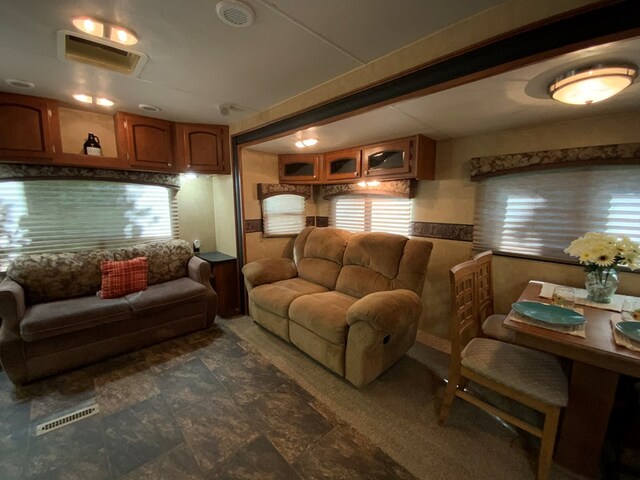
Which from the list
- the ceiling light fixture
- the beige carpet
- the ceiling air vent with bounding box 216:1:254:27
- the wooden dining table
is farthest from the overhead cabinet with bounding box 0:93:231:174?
the wooden dining table

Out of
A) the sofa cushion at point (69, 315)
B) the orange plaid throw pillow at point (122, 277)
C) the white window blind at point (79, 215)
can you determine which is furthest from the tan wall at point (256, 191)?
the sofa cushion at point (69, 315)

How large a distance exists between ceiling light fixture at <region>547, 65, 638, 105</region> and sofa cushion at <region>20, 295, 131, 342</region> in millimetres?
3495

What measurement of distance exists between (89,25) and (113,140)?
174 cm

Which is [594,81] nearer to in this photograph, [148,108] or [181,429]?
[181,429]

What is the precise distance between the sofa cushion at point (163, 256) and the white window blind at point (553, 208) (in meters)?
3.27

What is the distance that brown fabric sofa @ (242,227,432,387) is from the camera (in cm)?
193

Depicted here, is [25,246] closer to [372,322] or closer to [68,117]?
[68,117]

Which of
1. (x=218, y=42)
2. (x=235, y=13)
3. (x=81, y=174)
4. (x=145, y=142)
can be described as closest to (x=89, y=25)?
(x=218, y=42)

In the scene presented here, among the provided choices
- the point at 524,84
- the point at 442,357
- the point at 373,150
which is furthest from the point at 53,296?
the point at 524,84

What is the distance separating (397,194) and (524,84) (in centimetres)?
149

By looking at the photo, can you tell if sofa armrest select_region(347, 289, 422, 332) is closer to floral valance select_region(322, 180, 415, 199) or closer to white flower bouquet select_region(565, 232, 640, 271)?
white flower bouquet select_region(565, 232, 640, 271)

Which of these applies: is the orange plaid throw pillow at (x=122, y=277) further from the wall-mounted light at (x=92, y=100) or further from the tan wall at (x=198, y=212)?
the wall-mounted light at (x=92, y=100)

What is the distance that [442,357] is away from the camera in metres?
2.44

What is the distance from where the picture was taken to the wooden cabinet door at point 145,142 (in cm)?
266
